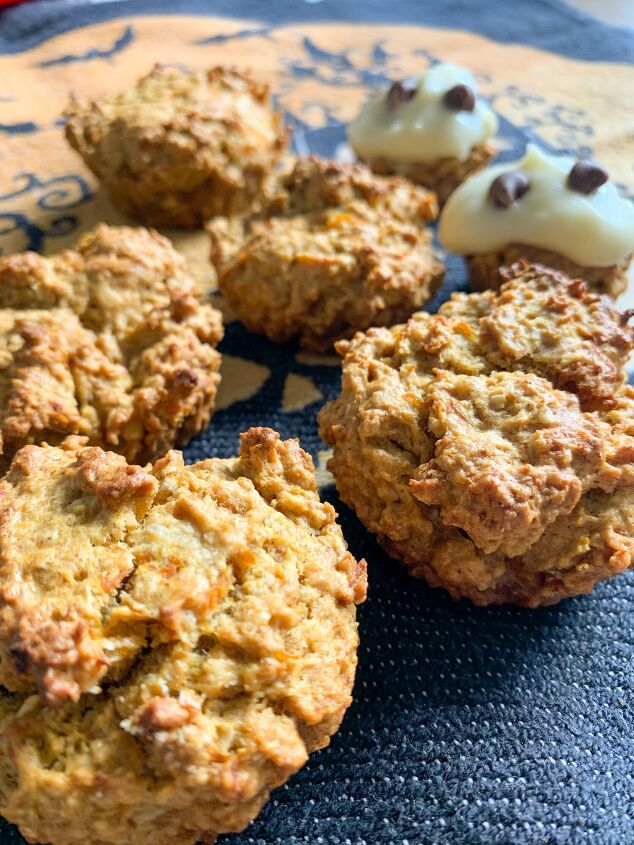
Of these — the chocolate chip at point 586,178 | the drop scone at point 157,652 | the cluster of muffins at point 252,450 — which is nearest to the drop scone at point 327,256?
the cluster of muffins at point 252,450

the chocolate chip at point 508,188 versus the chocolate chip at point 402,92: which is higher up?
the chocolate chip at point 402,92

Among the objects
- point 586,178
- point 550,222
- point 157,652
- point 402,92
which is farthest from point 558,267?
point 157,652

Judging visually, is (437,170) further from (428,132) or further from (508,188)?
(508,188)

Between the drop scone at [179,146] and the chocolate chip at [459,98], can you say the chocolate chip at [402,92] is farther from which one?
the drop scone at [179,146]

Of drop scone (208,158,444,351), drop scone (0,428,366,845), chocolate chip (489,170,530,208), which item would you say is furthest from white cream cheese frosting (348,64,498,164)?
drop scone (0,428,366,845)

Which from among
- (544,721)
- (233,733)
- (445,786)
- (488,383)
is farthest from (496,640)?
(233,733)

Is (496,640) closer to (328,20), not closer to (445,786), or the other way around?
(445,786)
